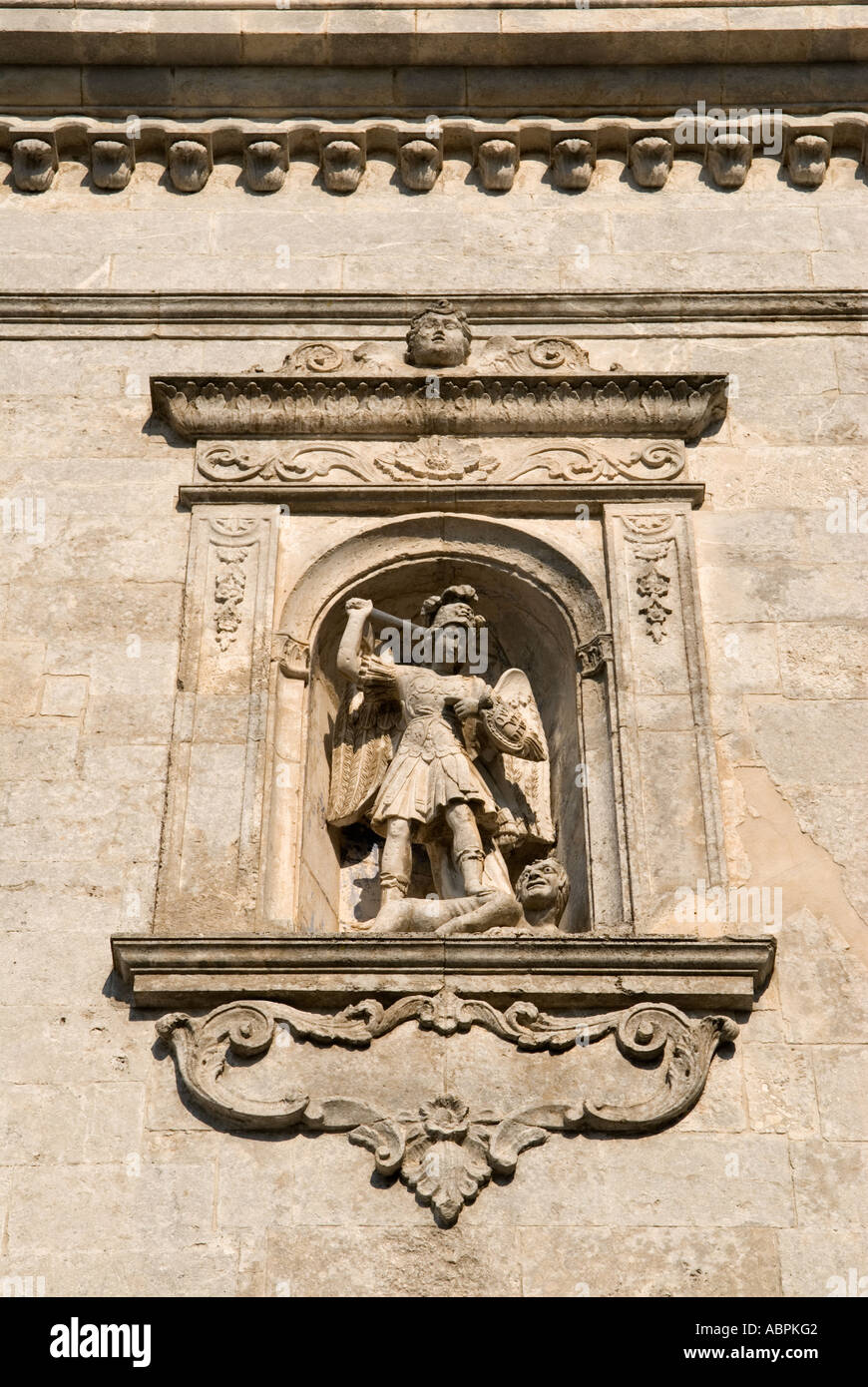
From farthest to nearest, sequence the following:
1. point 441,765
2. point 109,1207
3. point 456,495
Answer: point 456,495 < point 441,765 < point 109,1207

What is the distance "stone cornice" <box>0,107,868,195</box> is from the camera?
13047 millimetres

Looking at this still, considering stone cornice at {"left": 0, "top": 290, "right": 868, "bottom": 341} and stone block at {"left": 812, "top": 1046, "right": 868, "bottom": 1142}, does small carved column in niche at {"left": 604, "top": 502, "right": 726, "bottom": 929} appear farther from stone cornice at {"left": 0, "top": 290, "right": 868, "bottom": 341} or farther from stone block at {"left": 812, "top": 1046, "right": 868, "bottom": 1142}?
stone cornice at {"left": 0, "top": 290, "right": 868, "bottom": 341}

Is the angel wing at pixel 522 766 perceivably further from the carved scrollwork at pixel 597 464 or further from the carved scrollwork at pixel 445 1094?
the carved scrollwork at pixel 445 1094

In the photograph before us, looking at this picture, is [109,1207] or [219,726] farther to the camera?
[219,726]

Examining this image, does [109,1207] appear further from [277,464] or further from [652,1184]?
[277,464]

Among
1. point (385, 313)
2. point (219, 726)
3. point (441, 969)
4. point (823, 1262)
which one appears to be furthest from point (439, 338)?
point (823, 1262)

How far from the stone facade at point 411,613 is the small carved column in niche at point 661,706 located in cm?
2

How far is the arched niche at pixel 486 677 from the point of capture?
10391 mm

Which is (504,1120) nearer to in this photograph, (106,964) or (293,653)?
(106,964)

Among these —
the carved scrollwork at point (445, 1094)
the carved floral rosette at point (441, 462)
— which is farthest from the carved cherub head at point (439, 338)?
the carved scrollwork at point (445, 1094)

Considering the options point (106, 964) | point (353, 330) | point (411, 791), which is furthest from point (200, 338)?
point (106, 964)

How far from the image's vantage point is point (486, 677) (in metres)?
11.7

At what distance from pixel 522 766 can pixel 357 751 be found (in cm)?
85

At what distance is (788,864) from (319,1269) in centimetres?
295
